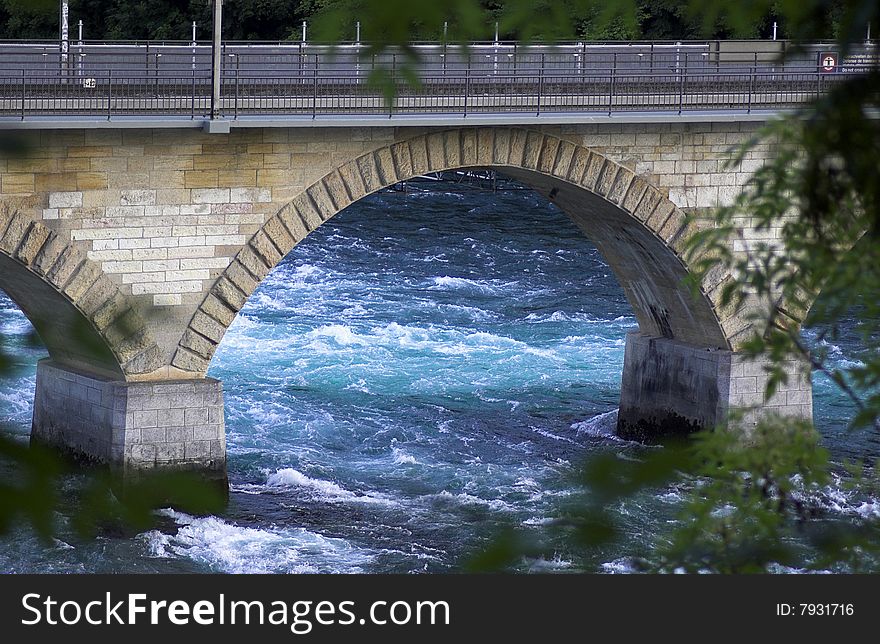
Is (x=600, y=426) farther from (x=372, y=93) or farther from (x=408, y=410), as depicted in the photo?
(x=372, y=93)

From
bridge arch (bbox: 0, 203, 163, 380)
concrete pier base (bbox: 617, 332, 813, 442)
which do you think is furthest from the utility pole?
concrete pier base (bbox: 617, 332, 813, 442)

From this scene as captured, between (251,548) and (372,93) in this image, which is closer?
(372,93)

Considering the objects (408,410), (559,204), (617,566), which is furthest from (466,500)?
(559,204)

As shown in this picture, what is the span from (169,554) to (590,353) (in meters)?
12.6

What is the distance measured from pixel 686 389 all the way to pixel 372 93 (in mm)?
8698

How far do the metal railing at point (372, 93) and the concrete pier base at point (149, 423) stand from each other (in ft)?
10.6

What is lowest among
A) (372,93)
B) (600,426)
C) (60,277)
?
(600,426)

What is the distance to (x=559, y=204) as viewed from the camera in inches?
901

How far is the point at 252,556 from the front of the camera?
1756 centimetres

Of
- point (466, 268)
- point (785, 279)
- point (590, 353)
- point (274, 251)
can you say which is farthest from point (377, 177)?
point (466, 268)

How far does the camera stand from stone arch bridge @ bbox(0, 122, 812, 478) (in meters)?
17.6

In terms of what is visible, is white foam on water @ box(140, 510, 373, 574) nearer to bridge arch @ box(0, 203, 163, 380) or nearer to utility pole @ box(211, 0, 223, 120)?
bridge arch @ box(0, 203, 163, 380)

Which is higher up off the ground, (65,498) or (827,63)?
(827,63)

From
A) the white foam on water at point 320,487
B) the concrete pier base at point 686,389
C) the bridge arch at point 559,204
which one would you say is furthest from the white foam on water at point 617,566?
the concrete pier base at point 686,389
